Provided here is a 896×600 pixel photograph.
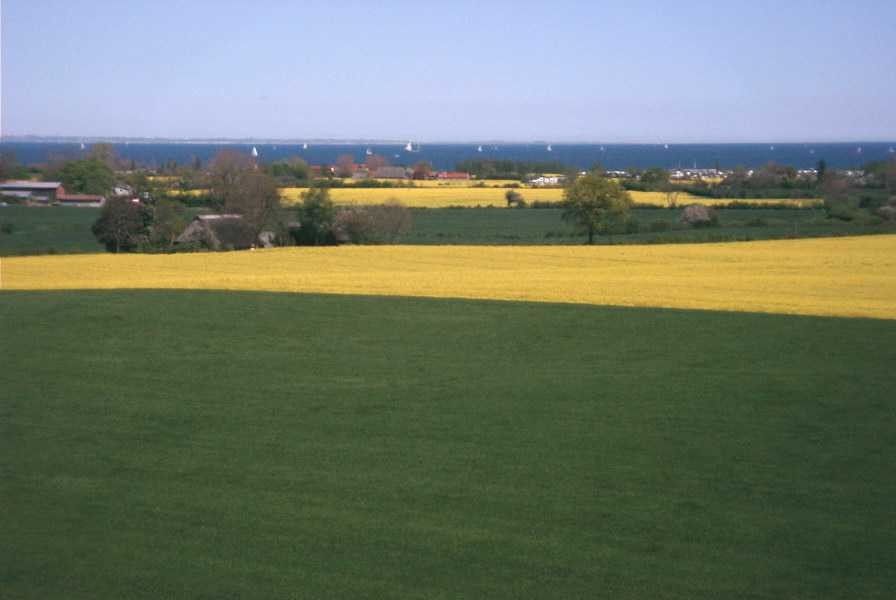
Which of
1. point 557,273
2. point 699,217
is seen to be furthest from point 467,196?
point 557,273

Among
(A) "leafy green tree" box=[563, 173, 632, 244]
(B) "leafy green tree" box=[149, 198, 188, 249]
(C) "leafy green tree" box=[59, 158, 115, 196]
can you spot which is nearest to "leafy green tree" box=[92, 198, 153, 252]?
(B) "leafy green tree" box=[149, 198, 188, 249]

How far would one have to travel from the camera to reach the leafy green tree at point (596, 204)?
41531 millimetres

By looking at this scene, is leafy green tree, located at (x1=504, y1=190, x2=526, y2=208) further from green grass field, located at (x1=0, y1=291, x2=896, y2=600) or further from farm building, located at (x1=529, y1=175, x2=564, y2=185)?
green grass field, located at (x1=0, y1=291, x2=896, y2=600)

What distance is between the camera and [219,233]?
39.3m

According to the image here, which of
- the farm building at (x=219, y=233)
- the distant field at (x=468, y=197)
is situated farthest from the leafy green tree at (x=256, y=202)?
the distant field at (x=468, y=197)

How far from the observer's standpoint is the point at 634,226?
149 ft

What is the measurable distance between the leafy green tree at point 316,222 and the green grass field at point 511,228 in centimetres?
125

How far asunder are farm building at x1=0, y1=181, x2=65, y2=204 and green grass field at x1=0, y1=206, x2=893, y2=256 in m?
1.71

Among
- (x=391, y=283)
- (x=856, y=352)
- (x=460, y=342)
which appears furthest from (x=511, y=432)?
(x=391, y=283)

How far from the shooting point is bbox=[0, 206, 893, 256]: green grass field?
131 ft

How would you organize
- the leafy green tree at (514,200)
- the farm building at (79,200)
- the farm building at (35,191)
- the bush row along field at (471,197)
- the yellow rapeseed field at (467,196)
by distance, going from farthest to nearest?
1. the leafy green tree at (514,200)
2. the yellow rapeseed field at (467,196)
3. the bush row along field at (471,197)
4. the farm building at (79,200)
5. the farm building at (35,191)

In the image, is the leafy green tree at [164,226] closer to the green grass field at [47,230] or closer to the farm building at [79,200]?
the green grass field at [47,230]

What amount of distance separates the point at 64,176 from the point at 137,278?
38034 mm

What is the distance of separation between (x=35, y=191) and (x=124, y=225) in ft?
69.7
